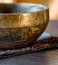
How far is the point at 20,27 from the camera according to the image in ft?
1.96

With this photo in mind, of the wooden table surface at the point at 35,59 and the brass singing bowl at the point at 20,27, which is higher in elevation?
the brass singing bowl at the point at 20,27

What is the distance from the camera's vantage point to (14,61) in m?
0.57

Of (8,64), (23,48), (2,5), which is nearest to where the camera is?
(8,64)

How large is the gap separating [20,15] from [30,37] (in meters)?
0.08

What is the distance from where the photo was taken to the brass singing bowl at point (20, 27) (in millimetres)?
588

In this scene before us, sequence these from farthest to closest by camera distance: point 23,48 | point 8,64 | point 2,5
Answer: point 2,5
point 23,48
point 8,64

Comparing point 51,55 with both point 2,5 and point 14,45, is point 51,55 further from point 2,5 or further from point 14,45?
point 2,5

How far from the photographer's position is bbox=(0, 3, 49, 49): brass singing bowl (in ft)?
1.93

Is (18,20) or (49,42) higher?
(18,20)

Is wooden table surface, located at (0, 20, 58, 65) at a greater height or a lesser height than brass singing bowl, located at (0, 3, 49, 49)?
lesser

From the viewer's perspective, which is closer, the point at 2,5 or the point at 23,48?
the point at 23,48

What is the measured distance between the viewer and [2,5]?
2.69 ft

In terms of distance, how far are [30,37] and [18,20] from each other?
7 centimetres

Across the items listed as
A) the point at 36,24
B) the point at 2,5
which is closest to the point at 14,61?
the point at 36,24
